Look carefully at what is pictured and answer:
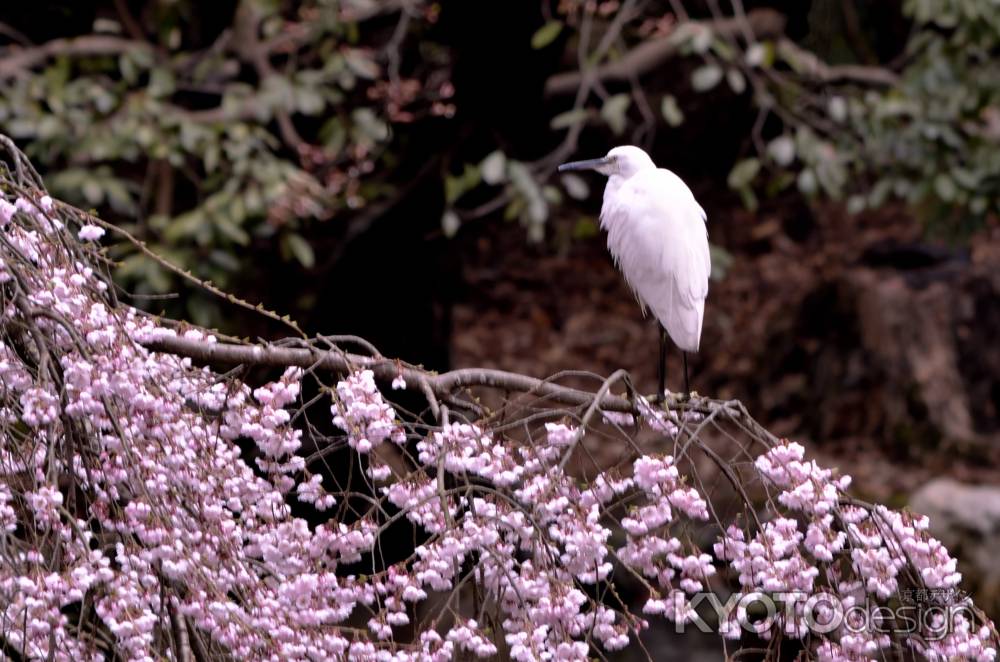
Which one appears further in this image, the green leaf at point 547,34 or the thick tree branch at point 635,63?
the thick tree branch at point 635,63

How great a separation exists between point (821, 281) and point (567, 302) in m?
1.04

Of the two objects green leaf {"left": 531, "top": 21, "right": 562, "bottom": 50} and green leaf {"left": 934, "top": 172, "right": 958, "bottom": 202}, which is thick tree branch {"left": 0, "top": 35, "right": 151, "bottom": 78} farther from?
green leaf {"left": 934, "top": 172, "right": 958, "bottom": 202}

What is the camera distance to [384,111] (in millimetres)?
3596

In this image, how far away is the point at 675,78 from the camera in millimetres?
5301

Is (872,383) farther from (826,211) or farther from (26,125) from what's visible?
(26,125)

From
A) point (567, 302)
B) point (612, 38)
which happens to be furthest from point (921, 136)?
point (567, 302)

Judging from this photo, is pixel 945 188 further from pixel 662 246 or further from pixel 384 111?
pixel 662 246

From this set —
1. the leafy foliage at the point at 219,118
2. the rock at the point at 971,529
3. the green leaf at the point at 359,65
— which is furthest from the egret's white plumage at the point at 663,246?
the rock at the point at 971,529

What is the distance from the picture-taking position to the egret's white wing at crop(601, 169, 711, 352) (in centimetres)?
208

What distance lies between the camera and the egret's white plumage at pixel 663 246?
208 centimetres

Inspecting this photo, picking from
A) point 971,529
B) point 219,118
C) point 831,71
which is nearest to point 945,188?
point 831,71

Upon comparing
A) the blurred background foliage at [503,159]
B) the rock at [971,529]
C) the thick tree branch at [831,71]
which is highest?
the thick tree branch at [831,71]

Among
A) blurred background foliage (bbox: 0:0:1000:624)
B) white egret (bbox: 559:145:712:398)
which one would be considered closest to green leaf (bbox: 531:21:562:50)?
blurred background foliage (bbox: 0:0:1000:624)

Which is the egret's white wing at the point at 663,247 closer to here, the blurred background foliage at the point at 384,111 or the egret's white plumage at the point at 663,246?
the egret's white plumage at the point at 663,246
